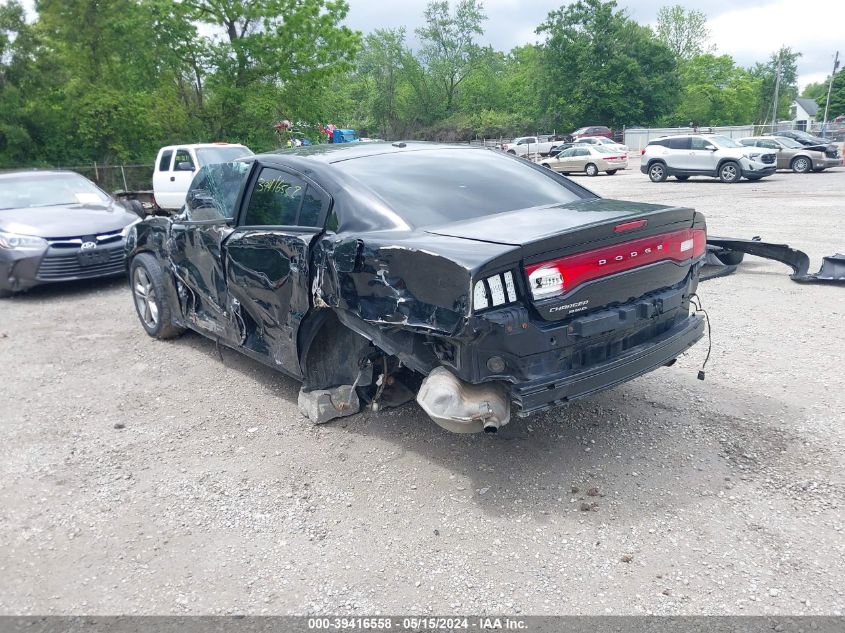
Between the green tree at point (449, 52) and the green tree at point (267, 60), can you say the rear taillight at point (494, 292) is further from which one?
the green tree at point (449, 52)

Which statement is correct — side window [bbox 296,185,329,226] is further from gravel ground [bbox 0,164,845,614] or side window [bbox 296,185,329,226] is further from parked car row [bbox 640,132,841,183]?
parked car row [bbox 640,132,841,183]

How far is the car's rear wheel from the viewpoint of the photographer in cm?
2406

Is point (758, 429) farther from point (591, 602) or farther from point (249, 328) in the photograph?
point (249, 328)

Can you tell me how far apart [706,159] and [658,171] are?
1.87 metres

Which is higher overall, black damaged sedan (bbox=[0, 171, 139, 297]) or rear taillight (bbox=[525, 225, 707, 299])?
rear taillight (bbox=[525, 225, 707, 299])

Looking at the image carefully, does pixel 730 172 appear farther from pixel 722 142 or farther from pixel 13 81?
pixel 13 81

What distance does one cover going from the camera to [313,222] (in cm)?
388

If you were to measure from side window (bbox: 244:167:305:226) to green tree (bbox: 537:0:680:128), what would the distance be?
59.2 meters

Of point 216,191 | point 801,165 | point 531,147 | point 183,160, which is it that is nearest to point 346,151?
point 216,191

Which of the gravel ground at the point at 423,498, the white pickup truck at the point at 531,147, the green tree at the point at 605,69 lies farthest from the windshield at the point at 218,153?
the green tree at the point at 605,69

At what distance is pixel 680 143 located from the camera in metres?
23.4

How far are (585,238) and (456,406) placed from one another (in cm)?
99

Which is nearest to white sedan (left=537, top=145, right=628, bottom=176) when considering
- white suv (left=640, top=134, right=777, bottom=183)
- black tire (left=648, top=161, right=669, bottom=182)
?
white suv (left=640, top=134, right=777, bottom=183)

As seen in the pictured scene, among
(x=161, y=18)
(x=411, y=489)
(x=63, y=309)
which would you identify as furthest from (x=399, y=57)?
(x=411, y=489)
